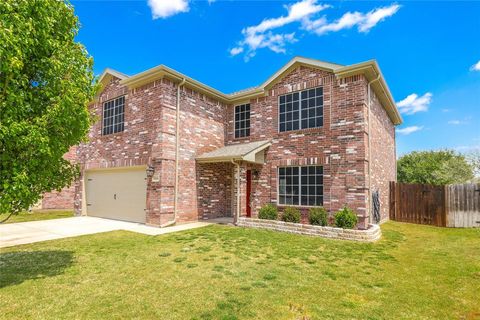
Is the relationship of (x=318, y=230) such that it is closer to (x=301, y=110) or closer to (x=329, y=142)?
(x=329, y=142)

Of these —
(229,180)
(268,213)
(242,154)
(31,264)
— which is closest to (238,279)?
(31,264)

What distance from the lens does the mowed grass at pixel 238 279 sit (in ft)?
12.3

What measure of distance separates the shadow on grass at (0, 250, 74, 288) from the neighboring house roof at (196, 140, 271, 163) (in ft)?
20.5

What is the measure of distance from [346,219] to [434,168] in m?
26.4

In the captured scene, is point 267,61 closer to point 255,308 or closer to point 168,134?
point 168,134

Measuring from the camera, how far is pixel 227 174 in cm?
1369

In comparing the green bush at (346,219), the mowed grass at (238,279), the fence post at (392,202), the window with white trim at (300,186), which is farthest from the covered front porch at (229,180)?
the fence post at (392,202)

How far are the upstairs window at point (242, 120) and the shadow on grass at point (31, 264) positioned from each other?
902 cm

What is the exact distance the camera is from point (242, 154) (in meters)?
10.8

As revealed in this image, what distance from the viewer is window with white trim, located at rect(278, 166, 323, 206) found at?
34.5 ft

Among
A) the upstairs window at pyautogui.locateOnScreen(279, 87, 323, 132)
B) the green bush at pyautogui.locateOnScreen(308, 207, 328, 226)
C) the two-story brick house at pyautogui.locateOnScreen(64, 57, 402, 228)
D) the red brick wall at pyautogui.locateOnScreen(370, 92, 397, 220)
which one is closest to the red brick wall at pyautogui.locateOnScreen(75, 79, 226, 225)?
the two-story brick house at pyautogui.locateOnScreen(64, 57, 402, 228)

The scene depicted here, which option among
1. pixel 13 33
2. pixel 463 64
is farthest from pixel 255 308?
pixel 463 64

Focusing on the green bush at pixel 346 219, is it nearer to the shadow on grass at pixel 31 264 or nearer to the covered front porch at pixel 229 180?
the covered front porch at pixel 229 180

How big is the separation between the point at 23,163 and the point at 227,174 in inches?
383
